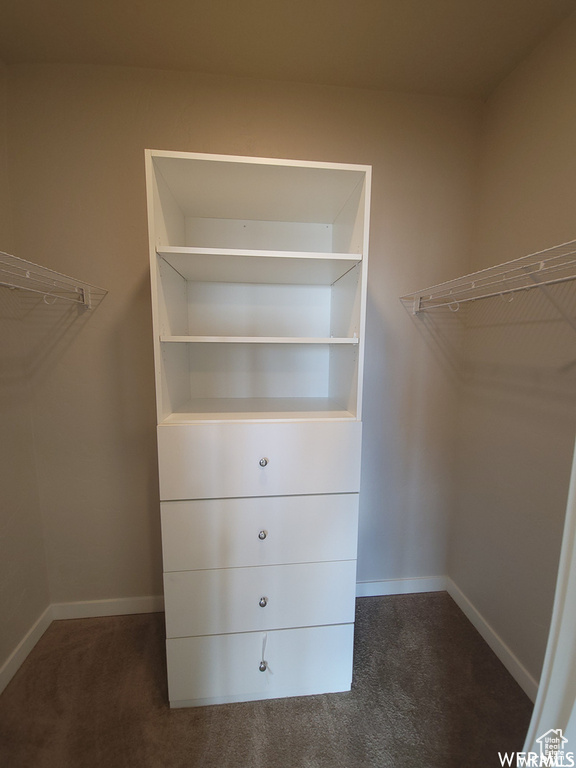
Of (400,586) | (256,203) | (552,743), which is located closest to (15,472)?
(256,203)

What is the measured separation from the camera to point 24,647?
1436 mm

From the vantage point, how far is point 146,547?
1648 millimetres

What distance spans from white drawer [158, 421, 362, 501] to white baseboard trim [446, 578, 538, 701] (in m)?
1.12

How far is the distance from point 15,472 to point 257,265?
145 centimetres

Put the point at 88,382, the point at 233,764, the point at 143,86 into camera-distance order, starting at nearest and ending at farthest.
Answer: the point at 233,764, the point at 143,86, the point at 88,382

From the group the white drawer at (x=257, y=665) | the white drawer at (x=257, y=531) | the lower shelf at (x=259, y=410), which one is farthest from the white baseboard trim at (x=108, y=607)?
the lower shelf at (x=259, y=410)

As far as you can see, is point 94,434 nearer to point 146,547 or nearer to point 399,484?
point 146,547

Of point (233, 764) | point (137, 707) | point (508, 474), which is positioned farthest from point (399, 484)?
point (137, 707)

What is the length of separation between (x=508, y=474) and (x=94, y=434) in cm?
202

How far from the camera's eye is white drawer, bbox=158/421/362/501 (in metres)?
1.13

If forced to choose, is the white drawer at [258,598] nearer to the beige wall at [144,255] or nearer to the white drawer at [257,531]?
the white drawer at [257,531]

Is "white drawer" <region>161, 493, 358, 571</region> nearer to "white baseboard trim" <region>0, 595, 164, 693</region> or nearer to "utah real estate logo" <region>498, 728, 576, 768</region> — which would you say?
"utah real estate logo" <region>498, 728, 576, 768</region>

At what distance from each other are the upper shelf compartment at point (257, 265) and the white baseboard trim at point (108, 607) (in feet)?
5.65

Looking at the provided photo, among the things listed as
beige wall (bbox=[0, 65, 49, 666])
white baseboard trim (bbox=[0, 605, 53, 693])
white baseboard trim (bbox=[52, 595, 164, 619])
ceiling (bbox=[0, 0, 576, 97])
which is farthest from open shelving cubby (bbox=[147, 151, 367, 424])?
white baseboard trim (bbox=[0, 605, 53, 693])
